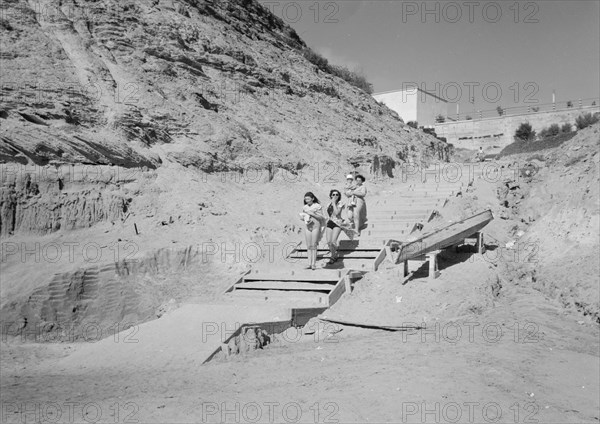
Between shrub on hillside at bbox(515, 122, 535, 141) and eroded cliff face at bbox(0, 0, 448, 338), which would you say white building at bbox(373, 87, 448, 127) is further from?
eroded cliff face at bbox(0, 0, 448, 338)

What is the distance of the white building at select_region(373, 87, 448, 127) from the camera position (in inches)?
1658

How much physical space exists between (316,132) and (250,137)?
3322mm

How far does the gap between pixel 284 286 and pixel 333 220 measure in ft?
5.02

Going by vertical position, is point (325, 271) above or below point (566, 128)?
below

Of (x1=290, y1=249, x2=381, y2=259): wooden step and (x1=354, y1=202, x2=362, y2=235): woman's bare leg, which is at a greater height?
(x1=354, y1=202, x2=362, y2=235): woman's bare leg

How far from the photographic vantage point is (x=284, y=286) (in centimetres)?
908

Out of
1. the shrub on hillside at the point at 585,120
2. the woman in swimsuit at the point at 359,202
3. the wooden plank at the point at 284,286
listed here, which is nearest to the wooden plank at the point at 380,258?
the wooden plank at the point at 284,286

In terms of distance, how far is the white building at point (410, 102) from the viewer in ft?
138

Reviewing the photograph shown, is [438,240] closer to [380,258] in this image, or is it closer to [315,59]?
[380,258]

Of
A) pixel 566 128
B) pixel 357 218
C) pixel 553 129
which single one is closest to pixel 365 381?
pixel 357 218

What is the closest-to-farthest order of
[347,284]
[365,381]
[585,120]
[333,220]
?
[365,381] < [347,284] < [333,220] < [585,120]

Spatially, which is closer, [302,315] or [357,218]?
[302,315]

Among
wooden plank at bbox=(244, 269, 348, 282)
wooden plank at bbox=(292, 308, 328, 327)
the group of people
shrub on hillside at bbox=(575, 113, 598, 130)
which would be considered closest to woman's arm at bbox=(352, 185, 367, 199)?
the group of people

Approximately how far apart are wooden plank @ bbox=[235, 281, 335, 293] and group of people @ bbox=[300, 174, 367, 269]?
18.6 inches
